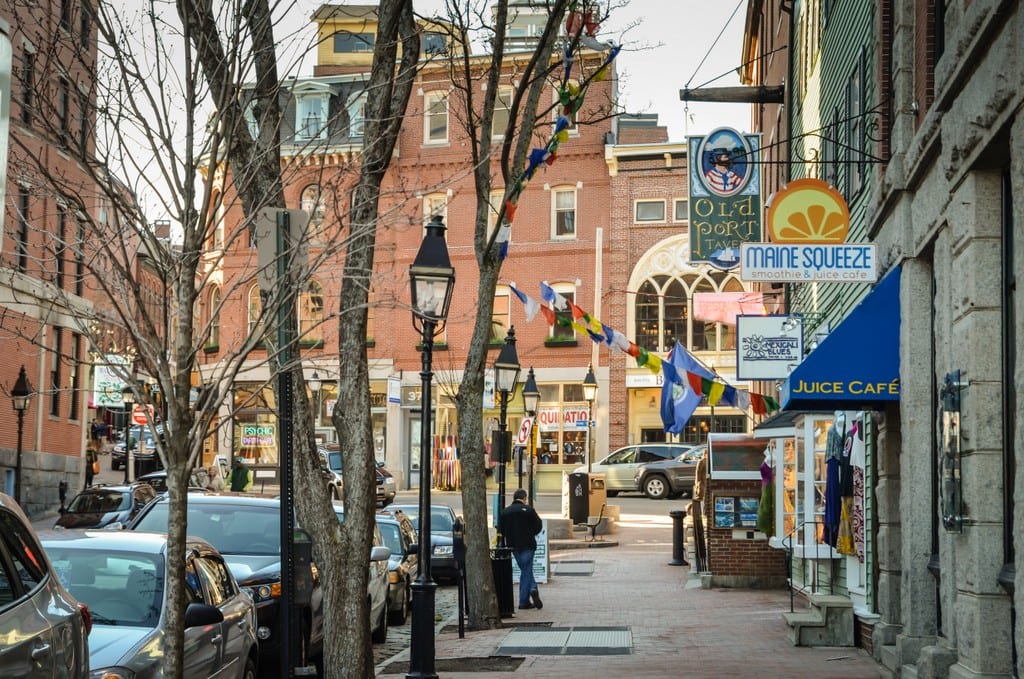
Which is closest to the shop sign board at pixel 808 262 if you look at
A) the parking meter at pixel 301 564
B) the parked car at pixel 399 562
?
the parking meter at pixel 301 564

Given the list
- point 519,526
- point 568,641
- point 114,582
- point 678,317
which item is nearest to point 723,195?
point 519,526

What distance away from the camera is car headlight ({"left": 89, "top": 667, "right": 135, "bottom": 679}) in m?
7.96

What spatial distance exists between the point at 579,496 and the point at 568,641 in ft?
60.7

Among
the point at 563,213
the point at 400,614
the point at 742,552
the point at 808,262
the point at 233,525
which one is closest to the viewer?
the point at 808,262

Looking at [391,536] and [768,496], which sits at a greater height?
[768,496]

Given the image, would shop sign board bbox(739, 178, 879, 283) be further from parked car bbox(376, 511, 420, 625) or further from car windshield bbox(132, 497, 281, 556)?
parked car bbox(376, 511, 420, 625)

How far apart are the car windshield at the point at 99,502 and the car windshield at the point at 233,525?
11801 millimetres

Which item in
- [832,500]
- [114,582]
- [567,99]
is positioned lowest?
[114,582]

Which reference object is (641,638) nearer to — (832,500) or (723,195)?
(832,500)

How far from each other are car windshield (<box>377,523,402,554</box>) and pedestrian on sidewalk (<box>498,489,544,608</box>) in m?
1.58

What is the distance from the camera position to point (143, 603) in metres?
9.18

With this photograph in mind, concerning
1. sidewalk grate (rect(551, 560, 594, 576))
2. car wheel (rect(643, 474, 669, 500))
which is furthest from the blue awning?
car wheel (rect(643, 474, 669, 500))

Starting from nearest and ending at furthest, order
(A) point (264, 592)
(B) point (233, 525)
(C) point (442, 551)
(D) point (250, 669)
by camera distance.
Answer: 1. (D) point (250, 669)
2. (A) point (264, 592)
3. (B) point (233, 525)
4. (C) point (442, 551)

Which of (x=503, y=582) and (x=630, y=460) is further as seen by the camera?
(x=630, y=460)
